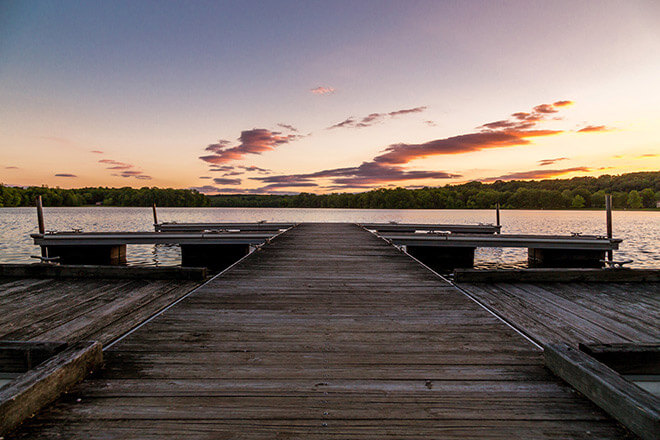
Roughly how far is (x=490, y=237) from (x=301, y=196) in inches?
3836

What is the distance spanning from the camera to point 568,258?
1465cm

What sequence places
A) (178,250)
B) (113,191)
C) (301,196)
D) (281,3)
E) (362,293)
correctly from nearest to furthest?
(362,293) → (281,3) → (178,250) → (113,191) → (301,196)

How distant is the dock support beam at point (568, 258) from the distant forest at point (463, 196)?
7747 cm

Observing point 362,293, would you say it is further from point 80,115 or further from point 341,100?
point 80,115

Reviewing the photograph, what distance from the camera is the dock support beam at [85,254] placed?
14492 millimetres

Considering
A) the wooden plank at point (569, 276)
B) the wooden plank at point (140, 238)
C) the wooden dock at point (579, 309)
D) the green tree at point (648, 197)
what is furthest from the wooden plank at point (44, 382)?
the green tree at point (648, 197)

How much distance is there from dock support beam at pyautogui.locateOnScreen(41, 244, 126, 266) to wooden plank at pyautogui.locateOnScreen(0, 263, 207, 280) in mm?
9185

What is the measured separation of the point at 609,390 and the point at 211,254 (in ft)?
52.7

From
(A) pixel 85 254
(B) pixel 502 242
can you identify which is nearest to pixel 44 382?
(B) pixel 502 242

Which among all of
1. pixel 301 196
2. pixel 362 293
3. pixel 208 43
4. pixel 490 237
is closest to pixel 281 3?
pixel 208 43

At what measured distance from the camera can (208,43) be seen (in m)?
18.2

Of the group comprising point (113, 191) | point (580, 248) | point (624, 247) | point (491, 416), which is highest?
point (113, 191)

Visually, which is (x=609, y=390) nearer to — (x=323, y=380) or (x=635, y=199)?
(x=323, y=380)

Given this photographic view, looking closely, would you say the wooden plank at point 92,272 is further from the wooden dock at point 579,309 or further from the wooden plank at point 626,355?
the wooden plank at point 626,355
